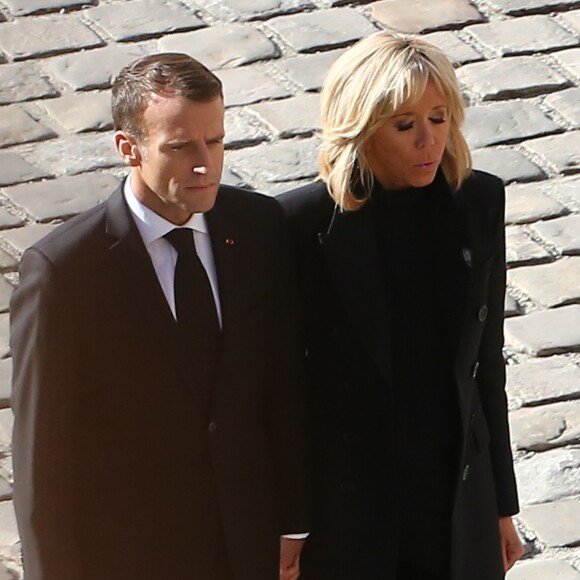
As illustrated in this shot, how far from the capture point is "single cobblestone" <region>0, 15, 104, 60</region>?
5.58m

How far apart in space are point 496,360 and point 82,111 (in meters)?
2.73

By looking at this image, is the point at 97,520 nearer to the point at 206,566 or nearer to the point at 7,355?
the point at 206,566

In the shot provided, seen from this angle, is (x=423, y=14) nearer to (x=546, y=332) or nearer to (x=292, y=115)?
(x=292, y=115)

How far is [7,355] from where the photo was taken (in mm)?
4328

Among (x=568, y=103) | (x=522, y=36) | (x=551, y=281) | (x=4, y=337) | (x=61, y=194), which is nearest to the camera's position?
(x=4, y=337)

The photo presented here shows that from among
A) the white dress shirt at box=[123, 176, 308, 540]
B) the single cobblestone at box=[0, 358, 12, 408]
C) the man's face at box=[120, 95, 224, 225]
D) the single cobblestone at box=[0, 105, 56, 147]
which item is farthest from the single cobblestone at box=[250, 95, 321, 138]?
the man's face at box=[120, 95, 224, 225]

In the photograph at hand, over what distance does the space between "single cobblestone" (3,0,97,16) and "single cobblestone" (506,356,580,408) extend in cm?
247

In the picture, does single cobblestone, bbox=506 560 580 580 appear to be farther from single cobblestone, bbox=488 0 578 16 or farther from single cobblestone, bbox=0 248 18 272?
single cobblestone, bbox=488 0 578 16

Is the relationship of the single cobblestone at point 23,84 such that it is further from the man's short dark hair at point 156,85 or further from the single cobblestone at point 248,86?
the man's short dark hair at point 156,85

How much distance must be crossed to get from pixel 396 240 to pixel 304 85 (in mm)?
2692

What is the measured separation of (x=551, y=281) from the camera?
15.2ft

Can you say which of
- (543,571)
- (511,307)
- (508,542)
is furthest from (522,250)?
(508,542)

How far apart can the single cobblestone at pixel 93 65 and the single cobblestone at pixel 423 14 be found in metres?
0.95

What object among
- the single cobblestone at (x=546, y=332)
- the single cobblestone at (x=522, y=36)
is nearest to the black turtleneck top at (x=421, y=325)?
the single cobblestone at (x=546, y=332)
